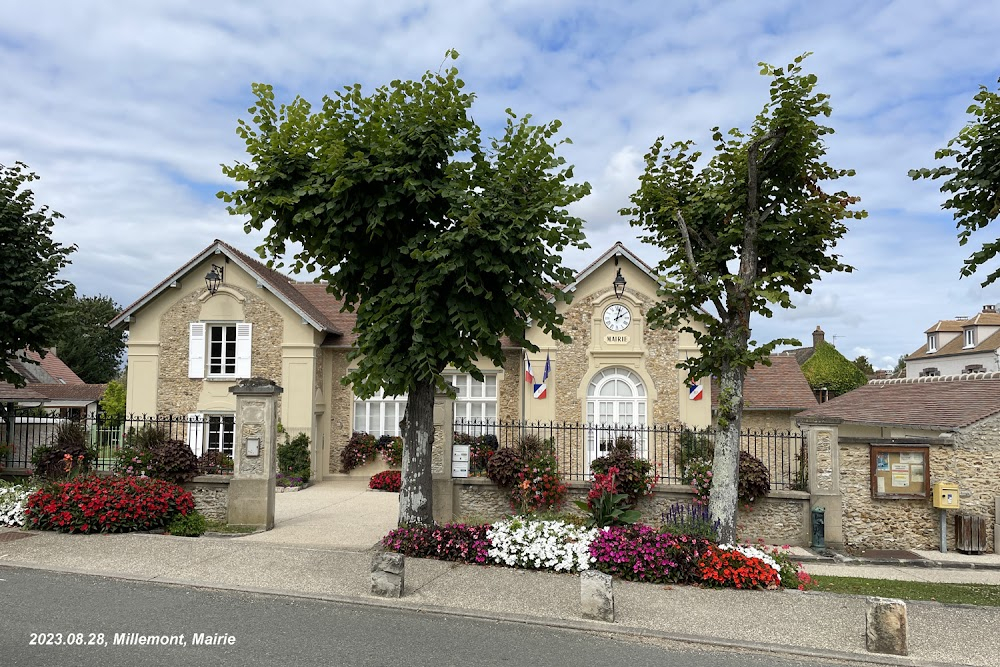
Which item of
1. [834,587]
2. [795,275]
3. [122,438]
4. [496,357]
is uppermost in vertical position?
[795,275]

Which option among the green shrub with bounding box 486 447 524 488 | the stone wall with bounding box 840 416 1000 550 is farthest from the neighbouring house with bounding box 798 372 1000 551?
the green shrub with bounding box 486 447 524 488

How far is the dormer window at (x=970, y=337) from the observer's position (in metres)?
40.9

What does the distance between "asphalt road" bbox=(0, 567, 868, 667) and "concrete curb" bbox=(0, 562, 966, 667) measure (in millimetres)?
82

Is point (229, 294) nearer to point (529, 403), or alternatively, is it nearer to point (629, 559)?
point (529, 403)

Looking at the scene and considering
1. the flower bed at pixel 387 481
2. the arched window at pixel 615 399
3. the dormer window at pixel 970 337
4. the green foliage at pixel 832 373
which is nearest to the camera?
the flower bed at pixel 387 481

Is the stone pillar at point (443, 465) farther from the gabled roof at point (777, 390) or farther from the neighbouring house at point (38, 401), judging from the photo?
the gabled roof at point (777, 390)

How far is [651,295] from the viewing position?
757 inches

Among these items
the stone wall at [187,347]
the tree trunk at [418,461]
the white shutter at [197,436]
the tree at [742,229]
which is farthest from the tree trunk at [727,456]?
the white shutter at [197,436]

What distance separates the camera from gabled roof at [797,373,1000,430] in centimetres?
1271

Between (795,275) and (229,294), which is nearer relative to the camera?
(795,275)

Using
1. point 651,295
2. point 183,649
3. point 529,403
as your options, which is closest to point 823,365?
point 651,295

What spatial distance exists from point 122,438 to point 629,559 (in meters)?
9.62

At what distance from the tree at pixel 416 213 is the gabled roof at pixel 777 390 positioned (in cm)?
1258

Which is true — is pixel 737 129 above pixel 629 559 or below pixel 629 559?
above
